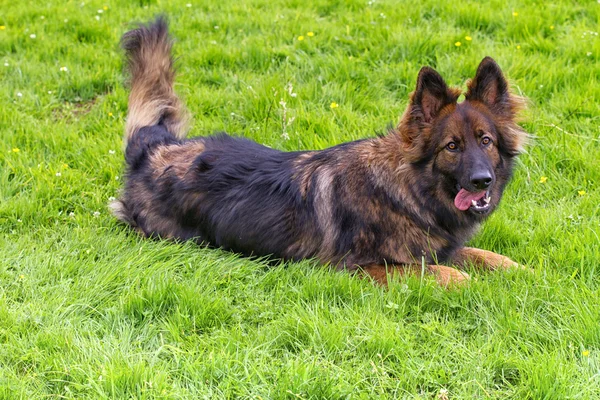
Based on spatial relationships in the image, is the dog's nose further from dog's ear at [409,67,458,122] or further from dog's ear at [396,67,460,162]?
dog's ear at [409,67,458,122]

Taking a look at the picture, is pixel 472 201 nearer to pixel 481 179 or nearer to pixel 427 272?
pixel 481 179

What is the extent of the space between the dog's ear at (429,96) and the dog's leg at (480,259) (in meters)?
1.08

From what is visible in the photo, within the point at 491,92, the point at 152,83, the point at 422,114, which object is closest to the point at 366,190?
the point at 422,114

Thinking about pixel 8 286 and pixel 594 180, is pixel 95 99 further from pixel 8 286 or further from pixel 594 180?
pixel 594 180

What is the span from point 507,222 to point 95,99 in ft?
15.5

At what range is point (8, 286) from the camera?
447cm

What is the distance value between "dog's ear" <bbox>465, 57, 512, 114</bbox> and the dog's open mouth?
0.62 m

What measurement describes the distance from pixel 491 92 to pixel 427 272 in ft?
4.46

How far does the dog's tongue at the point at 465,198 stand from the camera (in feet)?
15.1

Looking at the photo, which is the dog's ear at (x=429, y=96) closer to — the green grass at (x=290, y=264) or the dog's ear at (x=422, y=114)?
the dog's ear at (x=422, y=114)

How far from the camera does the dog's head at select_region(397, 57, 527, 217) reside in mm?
4492

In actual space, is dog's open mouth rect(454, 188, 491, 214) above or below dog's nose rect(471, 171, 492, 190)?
below

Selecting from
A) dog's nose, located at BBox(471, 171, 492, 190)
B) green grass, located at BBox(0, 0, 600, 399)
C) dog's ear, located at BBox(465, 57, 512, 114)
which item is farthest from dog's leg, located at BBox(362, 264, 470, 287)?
dog's ear, located at BBox(465, 57, 512, 114)

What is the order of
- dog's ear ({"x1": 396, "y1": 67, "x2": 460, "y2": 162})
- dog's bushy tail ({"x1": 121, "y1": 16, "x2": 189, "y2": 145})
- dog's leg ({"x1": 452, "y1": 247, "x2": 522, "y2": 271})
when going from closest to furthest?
1. dog's ear ({"x1": 396, "y1": 67, "x2": 460, "y2": 162})
2. dog's leg ({"x1": 452, "y1": 247, "x2": 522, "y2": 271})
3. dog's bushy tail ({"x1": 121, "y1": 16, "x2": 189, "y2": 145})
